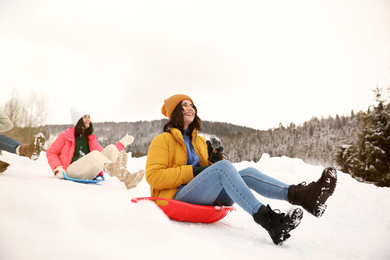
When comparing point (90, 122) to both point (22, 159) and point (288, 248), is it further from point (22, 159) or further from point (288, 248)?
point (288, 248)

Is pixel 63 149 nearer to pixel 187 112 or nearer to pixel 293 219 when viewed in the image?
pixel 187 112

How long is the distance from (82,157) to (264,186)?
3.04 m

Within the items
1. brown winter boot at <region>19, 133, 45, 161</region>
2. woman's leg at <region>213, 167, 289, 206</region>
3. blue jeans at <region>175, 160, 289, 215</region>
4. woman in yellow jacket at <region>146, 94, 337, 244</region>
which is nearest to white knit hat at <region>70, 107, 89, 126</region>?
brown winter boot at <region>19, 133, 45, 161</region>

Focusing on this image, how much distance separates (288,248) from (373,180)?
349 inches

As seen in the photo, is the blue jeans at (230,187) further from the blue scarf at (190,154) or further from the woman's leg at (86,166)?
the woman's leg at (86,166)

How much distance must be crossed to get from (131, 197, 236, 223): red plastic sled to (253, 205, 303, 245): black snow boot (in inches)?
21.0

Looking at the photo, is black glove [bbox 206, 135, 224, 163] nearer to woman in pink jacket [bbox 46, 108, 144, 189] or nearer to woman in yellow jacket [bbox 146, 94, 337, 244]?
woman in yellow jacket [bbox 146, 94, 337, 244]

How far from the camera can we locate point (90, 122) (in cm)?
476

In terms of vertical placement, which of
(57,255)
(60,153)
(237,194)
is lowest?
(60,153)

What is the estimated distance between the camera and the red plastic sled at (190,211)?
2.23 m

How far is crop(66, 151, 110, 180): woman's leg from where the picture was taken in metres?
4.25

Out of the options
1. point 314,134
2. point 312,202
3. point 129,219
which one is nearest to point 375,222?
point 312,202

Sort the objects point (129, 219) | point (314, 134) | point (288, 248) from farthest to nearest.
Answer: point (314, 134)
point (288, 248)
point (129, 219)

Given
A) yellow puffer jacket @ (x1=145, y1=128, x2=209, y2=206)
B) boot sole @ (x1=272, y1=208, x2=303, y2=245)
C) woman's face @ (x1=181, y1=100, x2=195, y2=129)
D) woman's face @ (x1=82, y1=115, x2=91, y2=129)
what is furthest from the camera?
woman's face @ (x1=82, y1=115, x2=91, y2=129)
